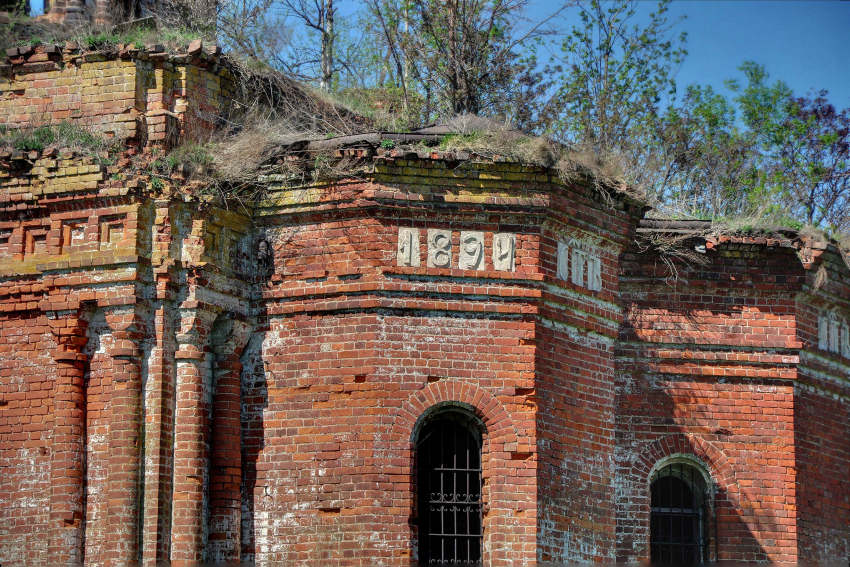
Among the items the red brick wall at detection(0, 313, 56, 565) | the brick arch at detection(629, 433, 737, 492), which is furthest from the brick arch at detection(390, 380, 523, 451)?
the red brick wall at detection(0, 313, 56, 565)

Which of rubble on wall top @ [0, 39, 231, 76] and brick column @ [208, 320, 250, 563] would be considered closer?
brick column @ [208, 320, 250, 563]

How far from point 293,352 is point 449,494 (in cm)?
209

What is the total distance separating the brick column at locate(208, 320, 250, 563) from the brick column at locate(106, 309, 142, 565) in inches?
31.4

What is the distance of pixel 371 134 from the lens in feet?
45.0

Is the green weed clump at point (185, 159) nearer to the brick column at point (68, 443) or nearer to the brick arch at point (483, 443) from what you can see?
the brick column at point (68, 443)

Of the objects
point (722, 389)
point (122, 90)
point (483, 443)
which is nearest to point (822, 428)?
point (722, 389)

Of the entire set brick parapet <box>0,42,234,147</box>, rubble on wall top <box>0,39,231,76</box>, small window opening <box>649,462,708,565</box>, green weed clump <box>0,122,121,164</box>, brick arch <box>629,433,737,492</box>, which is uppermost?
rubble on wall top <box>0,39,231,76</box>

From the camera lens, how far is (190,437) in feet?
43.0

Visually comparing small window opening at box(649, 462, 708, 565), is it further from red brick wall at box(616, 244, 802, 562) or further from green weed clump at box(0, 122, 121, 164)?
green weed clump at box(0, 122, 121, 164)

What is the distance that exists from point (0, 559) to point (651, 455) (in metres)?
6.87

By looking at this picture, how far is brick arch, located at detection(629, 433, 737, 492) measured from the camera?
15000 mm

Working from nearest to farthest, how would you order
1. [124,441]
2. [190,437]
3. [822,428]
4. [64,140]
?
[124,441]
[190,437]
[64,140]
[822,428]

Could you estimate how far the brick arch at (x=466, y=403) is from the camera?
13.2m

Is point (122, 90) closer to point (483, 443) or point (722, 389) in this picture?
point (483, 443)
